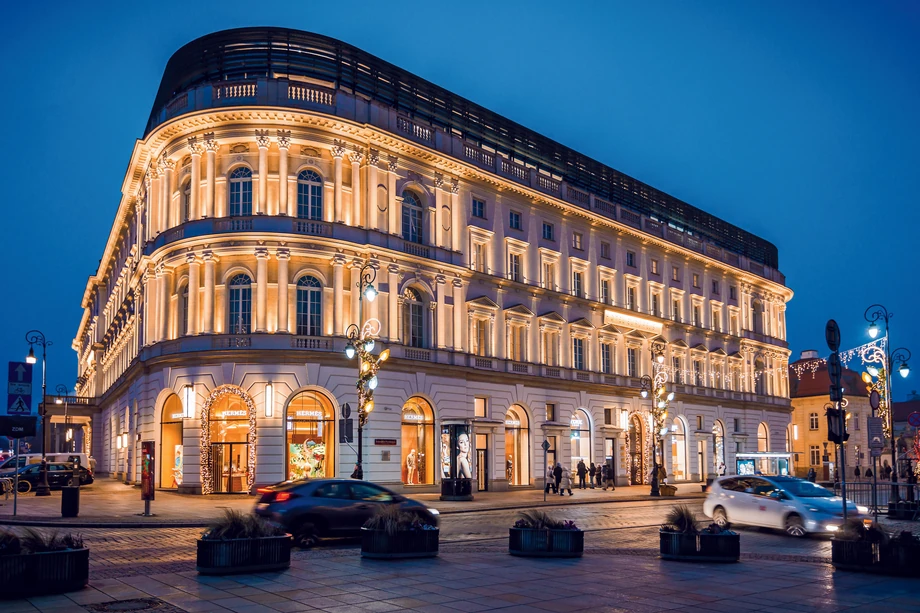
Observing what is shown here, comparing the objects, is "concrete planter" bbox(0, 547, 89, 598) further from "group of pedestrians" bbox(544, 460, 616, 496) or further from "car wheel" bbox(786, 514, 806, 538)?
"group of pedestrians" bbox(544, 460, 616, 496)

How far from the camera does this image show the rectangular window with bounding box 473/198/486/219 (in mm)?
50406

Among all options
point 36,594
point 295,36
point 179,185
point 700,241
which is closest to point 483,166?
point 295,36

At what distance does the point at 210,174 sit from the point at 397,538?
2827cm

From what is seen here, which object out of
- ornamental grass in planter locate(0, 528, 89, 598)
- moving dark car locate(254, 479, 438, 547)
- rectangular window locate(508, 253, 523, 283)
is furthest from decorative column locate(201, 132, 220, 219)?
ornamental grass in planter locate(0, 528, 89, 598)

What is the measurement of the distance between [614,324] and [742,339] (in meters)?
19.2

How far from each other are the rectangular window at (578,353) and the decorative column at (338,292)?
19.0 metres

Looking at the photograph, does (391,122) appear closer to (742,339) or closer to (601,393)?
(601,393)

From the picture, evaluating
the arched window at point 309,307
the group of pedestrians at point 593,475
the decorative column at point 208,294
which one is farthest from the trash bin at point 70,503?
the group of pedestrians at point 593,475

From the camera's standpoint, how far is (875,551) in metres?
15.3

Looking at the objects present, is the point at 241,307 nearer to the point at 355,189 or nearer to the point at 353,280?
the point at 353,280

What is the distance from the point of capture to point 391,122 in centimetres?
4491

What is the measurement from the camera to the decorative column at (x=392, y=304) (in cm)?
4356

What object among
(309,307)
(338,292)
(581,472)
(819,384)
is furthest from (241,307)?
(819,384)

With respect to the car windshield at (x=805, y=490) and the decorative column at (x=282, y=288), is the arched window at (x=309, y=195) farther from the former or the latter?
the car windshield at (x=805, y=490)
